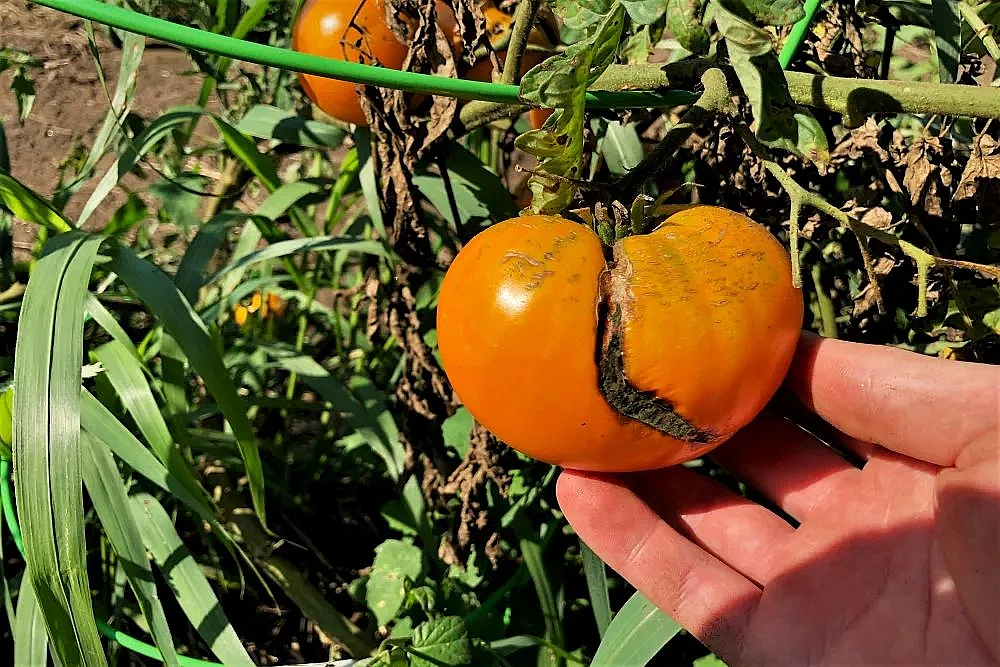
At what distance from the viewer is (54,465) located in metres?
0.87

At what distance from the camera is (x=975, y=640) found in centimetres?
92

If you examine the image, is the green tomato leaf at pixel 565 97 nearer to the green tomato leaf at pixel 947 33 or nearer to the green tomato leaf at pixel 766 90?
the green tomato leaf at pixel 766 90

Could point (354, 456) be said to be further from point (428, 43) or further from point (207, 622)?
point (428, 43)

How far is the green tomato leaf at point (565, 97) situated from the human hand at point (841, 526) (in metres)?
0.40

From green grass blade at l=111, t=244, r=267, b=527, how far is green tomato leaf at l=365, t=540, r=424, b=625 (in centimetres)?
36

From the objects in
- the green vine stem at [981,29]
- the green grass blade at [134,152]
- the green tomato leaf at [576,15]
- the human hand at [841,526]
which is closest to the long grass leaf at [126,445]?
the green grass blade at [134,152]

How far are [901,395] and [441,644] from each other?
624 mm

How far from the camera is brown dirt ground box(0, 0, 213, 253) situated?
2650 mm

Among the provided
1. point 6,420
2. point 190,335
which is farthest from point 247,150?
point 6,420

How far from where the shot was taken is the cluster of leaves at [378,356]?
0.87 metres

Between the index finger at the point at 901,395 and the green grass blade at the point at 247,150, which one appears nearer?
the index finger at the point at 901,395

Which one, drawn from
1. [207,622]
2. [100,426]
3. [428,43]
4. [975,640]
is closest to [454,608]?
[207,622]

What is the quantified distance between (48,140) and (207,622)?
2196mm

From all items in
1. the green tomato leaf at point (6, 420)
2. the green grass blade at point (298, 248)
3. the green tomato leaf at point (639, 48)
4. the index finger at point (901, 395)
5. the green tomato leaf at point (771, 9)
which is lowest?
the index finger at point (901, 395)
